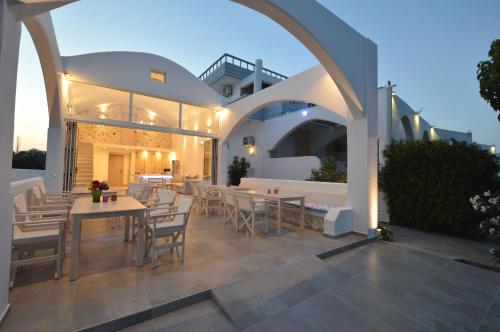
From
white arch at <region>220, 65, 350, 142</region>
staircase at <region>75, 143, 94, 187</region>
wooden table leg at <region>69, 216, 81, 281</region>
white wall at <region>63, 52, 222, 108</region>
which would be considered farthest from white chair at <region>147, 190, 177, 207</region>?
staircase at <region>75, 143, 94, 187</region>

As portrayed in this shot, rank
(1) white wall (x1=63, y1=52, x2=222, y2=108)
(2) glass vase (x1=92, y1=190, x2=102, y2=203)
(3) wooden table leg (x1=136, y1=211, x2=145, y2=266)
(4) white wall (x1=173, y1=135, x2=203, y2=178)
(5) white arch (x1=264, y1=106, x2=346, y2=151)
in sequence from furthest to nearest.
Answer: (4) white wall (x1=173, y1=135, x2=203, y2=178)
(5) white arch (x1=264, y1=106, x2=346, y2=151)
(1) white wall (x1=63, y1=52, x2=222, y2=108)
(2) glass vase (x1=92, y1=190, x2=102, y2=203)
(3) wooden table leg (x1=136, y1=211, x2=145, y2=266)

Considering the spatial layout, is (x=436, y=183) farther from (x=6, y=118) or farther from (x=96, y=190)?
(x=6, y=118)

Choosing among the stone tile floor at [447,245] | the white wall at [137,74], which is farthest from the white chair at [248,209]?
the white wall at [137,74]

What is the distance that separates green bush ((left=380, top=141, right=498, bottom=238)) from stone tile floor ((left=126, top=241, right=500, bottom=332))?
195 centimetres

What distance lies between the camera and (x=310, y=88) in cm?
519

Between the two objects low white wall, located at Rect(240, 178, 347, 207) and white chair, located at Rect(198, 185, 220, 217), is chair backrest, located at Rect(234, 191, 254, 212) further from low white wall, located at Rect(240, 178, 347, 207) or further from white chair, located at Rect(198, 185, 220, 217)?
low white wall, located at Rect(240, 178, 347, 207)

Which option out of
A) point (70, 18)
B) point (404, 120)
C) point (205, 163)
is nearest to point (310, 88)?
point (404, 120)

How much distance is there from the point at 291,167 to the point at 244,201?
24.4 ft

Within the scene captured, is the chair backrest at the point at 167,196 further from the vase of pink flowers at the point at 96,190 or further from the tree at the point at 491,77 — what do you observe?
the tree at the point at 491,77

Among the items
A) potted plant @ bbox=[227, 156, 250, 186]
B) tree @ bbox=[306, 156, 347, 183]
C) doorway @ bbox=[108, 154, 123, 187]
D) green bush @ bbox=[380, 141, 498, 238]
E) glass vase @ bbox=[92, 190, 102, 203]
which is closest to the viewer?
glass vase @ bbox=[92, 190, 102, 203]

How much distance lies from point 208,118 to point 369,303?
9.03 m

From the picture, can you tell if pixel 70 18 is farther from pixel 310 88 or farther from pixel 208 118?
pixel 310 88

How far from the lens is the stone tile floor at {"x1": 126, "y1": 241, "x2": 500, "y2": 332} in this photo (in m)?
1.84

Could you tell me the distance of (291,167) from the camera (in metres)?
11.3
